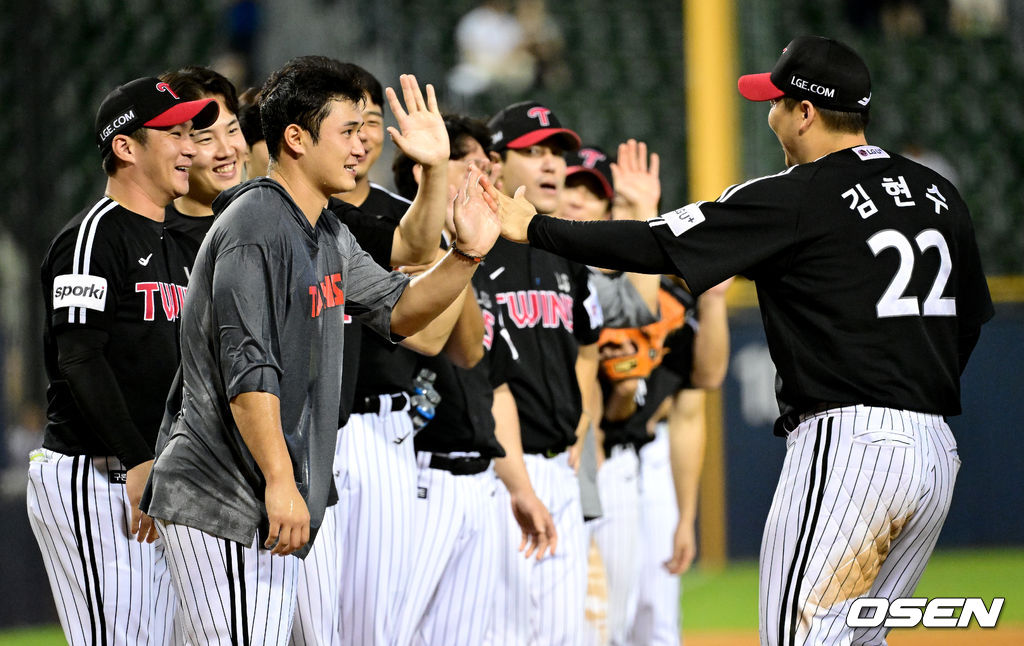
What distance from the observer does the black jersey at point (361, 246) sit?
3824mm

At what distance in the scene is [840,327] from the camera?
10.9 ft

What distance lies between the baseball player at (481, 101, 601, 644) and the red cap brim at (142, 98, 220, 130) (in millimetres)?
1305

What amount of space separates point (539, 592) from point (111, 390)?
1.83 m

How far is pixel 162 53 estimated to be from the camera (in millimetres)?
10188

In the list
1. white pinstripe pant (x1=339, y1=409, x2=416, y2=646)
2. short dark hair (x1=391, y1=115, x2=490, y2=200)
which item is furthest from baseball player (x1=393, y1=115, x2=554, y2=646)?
short dark hair (x1=391, y1=115, x2=490, y2=200)

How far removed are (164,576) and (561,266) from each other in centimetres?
196

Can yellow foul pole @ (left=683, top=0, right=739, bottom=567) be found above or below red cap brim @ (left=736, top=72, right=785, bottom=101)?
above

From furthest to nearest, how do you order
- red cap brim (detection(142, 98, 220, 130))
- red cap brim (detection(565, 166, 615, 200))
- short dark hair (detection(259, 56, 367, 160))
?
red cap brim (detection(565, 166, 615, 200)), red cap brim (detection(142, 98, 220, 130)), short dark hair (detection(259, 56, 367, 160))

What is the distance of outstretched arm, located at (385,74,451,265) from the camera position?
332 centimetres

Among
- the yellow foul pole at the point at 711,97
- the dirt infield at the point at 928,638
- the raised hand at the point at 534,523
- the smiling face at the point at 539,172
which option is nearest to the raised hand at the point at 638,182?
the smiling face at the point at 539,172

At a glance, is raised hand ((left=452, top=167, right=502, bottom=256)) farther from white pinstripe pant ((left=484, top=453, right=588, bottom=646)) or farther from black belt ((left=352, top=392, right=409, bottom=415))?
white pinstripe pant ((left=484, top=453, right=588, bottom=646))

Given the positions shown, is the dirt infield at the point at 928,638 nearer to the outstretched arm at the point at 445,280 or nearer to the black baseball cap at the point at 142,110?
the outstretched arm at the point at 445,280

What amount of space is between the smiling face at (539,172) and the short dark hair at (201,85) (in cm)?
120

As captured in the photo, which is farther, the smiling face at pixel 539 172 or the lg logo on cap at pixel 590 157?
the lg logo on cap at pixel 590 157
